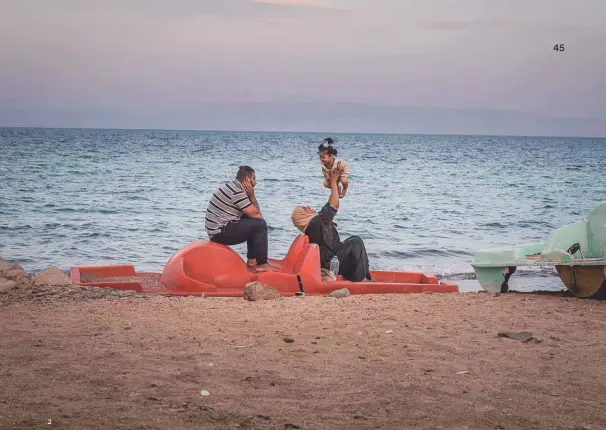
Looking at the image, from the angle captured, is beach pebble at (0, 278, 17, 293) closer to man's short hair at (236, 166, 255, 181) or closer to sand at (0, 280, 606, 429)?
sand at (0, 280, 606, 429)

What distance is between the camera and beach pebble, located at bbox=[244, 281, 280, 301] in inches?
312

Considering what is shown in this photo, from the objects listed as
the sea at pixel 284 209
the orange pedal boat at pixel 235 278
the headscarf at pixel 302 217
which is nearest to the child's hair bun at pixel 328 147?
the headscarf at pixel 302 217

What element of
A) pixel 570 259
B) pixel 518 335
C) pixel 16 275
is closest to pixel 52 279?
pixel 16 275

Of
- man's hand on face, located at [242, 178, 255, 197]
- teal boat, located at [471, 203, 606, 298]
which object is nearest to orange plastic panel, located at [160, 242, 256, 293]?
man's hand on face, located at [242, 178, 255, 197]

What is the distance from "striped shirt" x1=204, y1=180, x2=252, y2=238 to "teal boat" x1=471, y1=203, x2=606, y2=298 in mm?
2646

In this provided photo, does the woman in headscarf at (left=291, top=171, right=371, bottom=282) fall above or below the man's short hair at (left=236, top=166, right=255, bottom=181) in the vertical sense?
below

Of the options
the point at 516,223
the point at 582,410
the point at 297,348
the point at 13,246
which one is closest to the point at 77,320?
the point at 297,348

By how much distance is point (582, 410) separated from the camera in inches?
178

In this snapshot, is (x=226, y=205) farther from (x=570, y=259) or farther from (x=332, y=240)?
(x=570, y=259)

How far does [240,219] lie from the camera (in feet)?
28.9

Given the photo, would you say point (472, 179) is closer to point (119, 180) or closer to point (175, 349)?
point (119, 180)

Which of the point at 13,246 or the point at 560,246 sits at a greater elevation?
the point at 560,246

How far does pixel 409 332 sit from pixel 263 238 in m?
2.83

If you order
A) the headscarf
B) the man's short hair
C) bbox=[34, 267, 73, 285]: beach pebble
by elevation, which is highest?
the man's short hair
